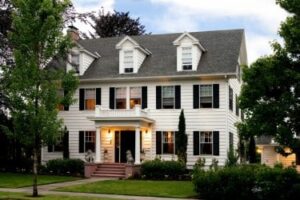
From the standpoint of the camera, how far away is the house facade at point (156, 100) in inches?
1262

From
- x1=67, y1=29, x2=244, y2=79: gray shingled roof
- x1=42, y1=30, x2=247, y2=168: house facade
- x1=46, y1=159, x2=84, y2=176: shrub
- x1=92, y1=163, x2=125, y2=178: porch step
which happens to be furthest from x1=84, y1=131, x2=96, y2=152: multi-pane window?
x1=67, y1=29, x2=244, y2=79: gray shingled roof

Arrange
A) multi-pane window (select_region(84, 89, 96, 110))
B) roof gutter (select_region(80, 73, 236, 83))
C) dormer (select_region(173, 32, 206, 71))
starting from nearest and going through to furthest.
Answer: roof gutter (select_region(80, 73, 236, 83))
dormer (select_region(173, 32, 206, 71))
multi-pane window (select_region(84, 89, 96, 110))

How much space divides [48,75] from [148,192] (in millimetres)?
6541

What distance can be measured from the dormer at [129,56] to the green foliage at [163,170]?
6845mm

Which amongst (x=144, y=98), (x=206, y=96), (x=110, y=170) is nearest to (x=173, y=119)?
(x=144, y=98)

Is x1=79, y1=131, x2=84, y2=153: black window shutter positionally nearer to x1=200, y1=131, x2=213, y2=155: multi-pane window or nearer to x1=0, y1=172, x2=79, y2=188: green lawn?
x1=0, y1=172, x2=79, y2=188: green lawn

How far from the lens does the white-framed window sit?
34188mm

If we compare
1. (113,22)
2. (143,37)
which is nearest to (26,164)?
(143,37)

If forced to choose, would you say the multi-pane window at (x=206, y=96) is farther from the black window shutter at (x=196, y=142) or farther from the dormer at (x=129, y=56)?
the dormer at (x=129, y=56)

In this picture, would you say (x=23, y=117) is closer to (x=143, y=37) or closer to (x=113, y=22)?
(x=143, y=37)

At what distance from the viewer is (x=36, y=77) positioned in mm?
21344

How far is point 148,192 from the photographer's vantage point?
74.6 feet

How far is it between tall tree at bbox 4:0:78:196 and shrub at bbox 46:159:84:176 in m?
10.9

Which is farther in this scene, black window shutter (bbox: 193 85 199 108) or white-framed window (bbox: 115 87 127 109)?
white-framed window (bbox: 115 87 127 109)
